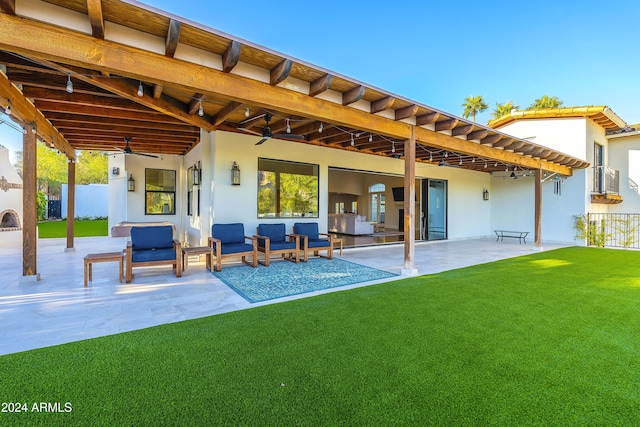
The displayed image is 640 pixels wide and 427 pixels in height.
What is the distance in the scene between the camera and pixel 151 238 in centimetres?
575

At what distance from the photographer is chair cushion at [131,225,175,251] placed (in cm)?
567

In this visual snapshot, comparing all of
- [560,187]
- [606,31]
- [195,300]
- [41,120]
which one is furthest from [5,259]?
[606,31]

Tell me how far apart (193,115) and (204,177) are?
1659 millimetres

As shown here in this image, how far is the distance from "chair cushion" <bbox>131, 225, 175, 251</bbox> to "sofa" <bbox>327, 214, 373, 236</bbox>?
8.56m

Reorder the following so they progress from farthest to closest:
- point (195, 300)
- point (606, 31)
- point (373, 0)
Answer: point (373, 0) → point (606, 31) → point (195, 300)

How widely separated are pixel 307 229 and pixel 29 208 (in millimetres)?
5083

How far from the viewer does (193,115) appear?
553 centimetres

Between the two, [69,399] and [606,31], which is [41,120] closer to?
[69,399]

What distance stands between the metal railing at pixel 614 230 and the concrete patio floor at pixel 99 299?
273 inches

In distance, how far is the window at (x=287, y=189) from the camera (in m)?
7.34

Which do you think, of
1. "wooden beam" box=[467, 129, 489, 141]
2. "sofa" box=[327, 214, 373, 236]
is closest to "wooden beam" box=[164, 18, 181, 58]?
"wooden beam" box=[467, 129, 489, 141]

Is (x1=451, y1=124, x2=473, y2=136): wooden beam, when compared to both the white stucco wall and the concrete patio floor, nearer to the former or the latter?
the concrete patio floor

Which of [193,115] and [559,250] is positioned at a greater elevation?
[193,115]

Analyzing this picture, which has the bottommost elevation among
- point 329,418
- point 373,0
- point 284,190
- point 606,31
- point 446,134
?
point 329,418
